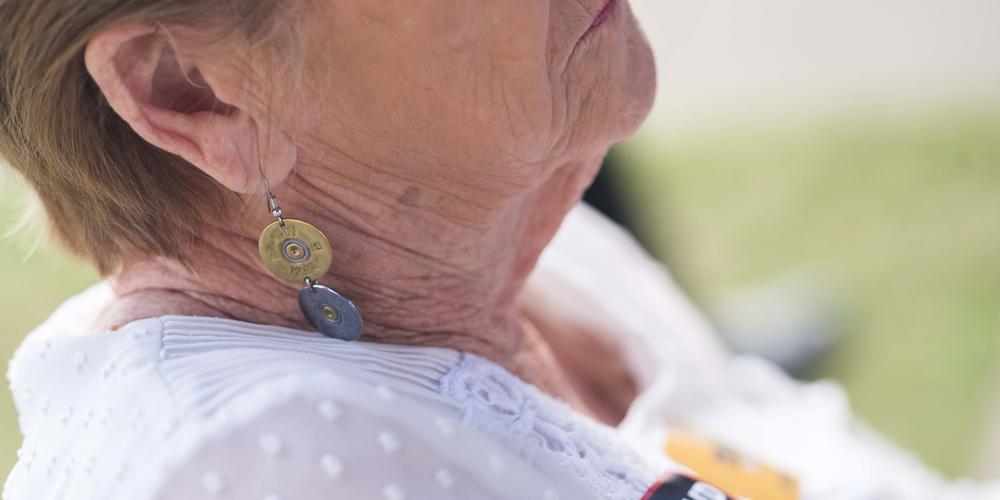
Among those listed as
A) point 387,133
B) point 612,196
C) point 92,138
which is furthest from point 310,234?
point 612,196

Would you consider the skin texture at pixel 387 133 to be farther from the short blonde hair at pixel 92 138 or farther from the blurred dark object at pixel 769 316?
the blurred dark object at pixel 769 316

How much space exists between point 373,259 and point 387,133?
19 cm

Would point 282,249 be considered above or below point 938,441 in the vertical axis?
above

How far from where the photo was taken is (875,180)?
3.69 meters

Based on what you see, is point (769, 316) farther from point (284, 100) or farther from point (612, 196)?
point (284, 100)

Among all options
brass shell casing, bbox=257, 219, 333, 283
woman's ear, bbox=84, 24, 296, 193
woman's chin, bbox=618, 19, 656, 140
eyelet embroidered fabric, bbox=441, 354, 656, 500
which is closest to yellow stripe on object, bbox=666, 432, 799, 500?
eyelet embroidered fabric, bbox=441, 354, 656, 500

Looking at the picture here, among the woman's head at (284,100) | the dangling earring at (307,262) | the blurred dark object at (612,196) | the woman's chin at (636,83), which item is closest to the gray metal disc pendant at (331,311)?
the dangling earring at (307,262)

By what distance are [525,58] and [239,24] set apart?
13.2 inches

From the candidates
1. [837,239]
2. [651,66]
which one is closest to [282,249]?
[651,66]

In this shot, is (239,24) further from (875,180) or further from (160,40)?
(875,180)

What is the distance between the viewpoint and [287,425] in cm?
93

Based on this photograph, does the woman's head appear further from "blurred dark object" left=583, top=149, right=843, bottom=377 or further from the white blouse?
"blurred dark object" left=583, top=149, right=843, bottom=377

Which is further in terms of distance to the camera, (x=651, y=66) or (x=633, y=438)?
(x=633, y=438)

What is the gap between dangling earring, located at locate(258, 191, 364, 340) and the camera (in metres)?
1.19
